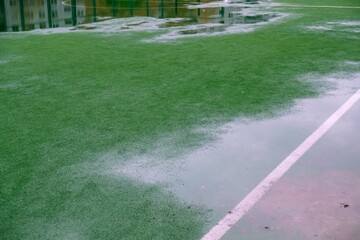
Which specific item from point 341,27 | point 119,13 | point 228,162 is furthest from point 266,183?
point 119,13

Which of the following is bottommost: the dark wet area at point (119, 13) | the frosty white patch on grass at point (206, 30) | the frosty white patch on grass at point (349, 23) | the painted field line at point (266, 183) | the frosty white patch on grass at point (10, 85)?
the painted field line at point (266, 183)

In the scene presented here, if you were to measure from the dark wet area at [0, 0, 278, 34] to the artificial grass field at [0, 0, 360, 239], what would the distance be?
138 inches

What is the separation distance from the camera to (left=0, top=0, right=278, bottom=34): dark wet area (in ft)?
63.1

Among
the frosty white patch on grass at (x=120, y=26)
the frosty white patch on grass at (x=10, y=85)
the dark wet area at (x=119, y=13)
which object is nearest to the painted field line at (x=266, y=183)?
the frosty white patch on grass at (x=10, y=85)

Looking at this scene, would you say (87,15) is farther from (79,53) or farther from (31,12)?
(79,53)

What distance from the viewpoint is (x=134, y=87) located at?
9.30 metres

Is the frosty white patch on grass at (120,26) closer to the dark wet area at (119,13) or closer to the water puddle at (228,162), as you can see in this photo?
the dark wet area at (119,13)

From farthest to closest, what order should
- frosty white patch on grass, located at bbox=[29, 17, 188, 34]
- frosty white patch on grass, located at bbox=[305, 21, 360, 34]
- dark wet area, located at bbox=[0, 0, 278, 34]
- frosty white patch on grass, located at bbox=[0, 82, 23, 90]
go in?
dark wet area, located at bbox=[0, 0, 278, 34] → frosty white patch on grass, located at bbox=[29, 17, 188, 34] → frosty white patch on grass, located at bbox=[305, 21, 360, 34] → frosty white patch on grass, located at bbox=[0, 82, 23, 90]

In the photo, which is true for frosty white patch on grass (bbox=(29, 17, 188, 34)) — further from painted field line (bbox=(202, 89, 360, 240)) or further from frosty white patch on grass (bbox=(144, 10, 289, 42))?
painted field line (bbox=(202, 89, 360, 240))

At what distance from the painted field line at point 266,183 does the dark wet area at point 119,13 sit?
32.6 ft

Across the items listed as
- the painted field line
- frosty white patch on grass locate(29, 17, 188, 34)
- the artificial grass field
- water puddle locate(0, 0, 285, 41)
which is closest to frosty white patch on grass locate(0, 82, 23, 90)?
the artificial grass field

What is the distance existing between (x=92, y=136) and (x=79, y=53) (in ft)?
22.0

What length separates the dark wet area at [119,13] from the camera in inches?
757

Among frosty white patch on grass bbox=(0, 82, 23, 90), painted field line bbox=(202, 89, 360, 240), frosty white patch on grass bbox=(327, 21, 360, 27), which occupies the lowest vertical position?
painted field line bbox=(202, 89, 360, 240)
